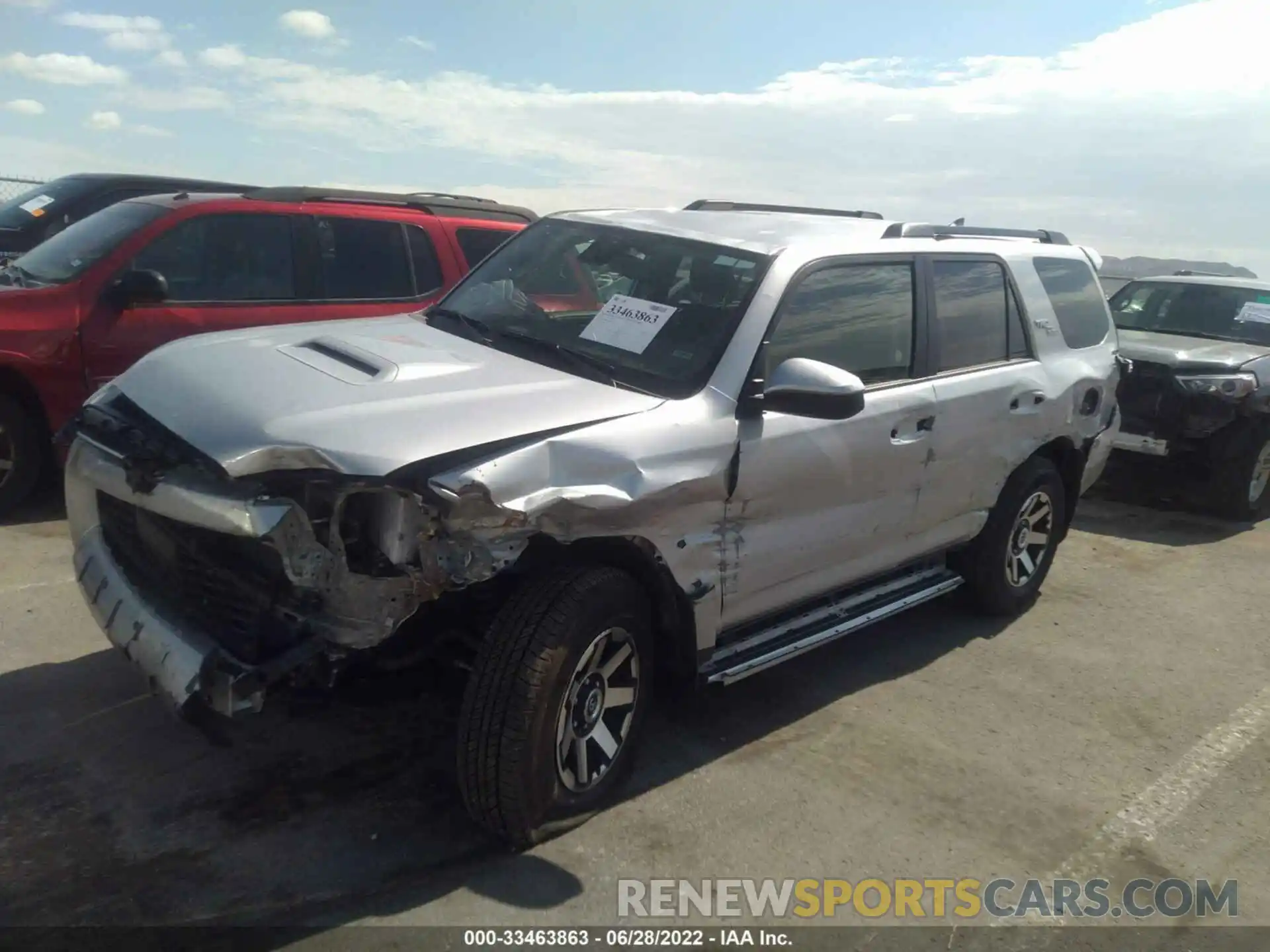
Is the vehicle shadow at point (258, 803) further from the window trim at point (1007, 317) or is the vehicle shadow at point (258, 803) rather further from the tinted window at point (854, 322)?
the window trim at point (1007, 317)

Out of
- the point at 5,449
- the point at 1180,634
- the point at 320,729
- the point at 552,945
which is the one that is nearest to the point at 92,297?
the point at 5,449

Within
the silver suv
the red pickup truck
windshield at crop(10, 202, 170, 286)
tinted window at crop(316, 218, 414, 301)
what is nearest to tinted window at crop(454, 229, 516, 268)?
the red pickup truck

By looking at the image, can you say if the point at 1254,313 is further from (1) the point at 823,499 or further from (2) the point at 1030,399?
(1) the point at 823,499

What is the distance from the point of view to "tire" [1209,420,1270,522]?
782 cm

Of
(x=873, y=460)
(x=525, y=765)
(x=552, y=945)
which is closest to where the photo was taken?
(x=552, y=945)

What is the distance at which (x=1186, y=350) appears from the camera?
26.9ft

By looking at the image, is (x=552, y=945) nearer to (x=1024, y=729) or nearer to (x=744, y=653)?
(x=744, y=653)

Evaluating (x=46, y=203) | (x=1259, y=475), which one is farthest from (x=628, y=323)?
(x=46, y=203)

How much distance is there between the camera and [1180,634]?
5637 mm

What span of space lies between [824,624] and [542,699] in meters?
1.60

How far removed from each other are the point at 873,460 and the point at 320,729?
2.34m

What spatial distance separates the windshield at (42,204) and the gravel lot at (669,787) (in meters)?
5.24

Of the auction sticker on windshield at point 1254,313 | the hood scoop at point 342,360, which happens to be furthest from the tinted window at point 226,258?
the auction sticker on windshield at point 1254,313

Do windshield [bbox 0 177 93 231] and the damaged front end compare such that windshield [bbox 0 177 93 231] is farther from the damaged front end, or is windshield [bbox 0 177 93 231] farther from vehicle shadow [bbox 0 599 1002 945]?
the damaged front end
